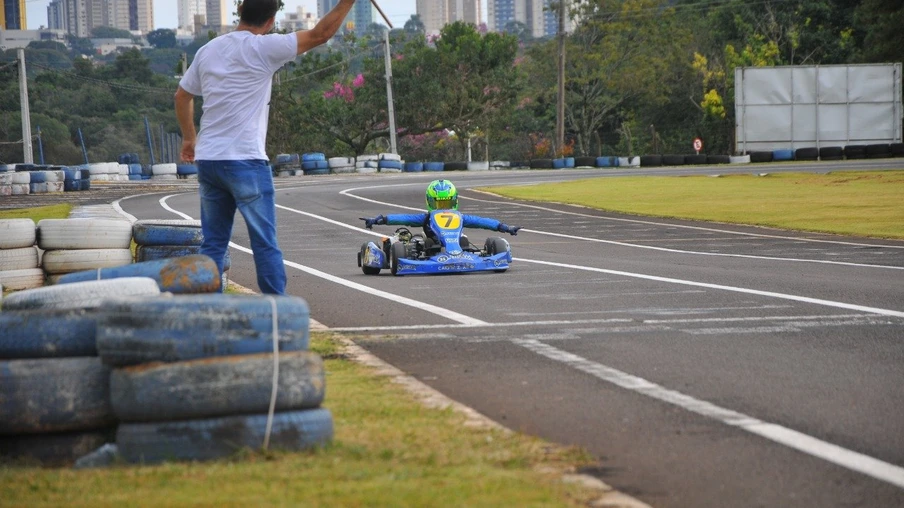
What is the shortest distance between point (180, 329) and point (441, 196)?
10458 millimetres

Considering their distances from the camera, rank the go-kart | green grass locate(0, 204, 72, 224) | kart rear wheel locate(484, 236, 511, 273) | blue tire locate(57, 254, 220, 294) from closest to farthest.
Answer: blue tire locate(57, 254, 220, 294)
the go-kart
kart rear wheel locate(484, 236, 511, 273)
green grass locate(0, 204, 72, 224)

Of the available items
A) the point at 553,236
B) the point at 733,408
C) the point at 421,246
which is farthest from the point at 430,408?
the point at 553,236

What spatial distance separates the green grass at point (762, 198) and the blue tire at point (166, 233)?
13.4 meters

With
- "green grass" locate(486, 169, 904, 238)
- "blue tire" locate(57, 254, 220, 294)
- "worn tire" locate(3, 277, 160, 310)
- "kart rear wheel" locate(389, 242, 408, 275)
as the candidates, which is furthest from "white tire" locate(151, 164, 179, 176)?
"worn tire" locate(3, 277, 160, 310)

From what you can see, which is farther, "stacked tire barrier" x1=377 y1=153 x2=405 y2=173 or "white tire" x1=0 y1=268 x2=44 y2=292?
"stacked tire barrier" x1=377 y1=153 x2=405 y2=173

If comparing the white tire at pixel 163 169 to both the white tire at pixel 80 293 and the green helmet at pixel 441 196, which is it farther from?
the white tire at pixel 80 293

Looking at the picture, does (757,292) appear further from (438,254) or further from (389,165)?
(389,165)

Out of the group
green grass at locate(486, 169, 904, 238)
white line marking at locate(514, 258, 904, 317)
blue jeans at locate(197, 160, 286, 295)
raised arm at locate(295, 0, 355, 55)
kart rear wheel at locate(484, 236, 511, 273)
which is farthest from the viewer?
green grass at locate(486, 169, 904, 238)

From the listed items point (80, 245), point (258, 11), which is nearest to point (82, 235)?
point (80, 245)

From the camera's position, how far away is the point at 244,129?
777 centimetres

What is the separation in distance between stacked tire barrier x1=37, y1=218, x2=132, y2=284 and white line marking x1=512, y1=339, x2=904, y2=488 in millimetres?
6122

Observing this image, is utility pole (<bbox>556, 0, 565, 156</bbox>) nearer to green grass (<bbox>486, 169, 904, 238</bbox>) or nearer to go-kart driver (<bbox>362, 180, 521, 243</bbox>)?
green grass (<bbox>486, 169, 904, 238</bbox>)

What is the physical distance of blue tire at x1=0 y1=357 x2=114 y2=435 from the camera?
16.7 feet

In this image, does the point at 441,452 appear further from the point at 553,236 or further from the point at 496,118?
the point at 496,118
